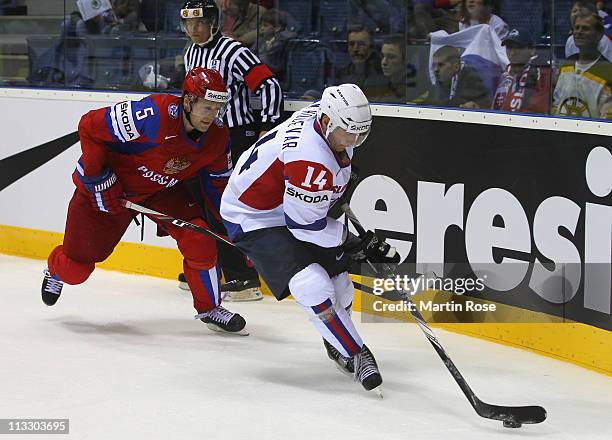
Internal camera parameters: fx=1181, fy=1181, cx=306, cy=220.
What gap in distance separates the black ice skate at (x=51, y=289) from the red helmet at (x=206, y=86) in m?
1.02

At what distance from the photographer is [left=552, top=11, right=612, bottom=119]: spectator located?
3953 mm

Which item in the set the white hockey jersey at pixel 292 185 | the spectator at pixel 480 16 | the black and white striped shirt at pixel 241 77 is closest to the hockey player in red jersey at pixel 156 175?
the white hockey jersey at pixel 292 185

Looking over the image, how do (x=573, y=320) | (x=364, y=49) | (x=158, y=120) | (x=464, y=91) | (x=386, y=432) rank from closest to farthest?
Answer: (x=386, y=432) < (x=573, y=320) < (x=158, y=120) < (x=464, y=91) < (x=364, y=49)

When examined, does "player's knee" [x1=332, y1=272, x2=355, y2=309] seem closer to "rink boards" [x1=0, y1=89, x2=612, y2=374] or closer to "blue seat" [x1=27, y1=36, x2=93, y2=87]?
"rink boards" [x1=0, y1=89, x2=612, y2=374]

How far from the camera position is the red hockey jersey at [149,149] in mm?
4203

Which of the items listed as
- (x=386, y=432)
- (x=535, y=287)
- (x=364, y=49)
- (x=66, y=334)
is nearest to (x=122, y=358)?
(x=66, y=334)

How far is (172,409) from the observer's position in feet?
11.1

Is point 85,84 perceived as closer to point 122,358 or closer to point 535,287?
point 122,358

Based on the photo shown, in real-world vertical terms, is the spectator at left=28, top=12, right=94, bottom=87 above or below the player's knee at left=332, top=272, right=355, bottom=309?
above

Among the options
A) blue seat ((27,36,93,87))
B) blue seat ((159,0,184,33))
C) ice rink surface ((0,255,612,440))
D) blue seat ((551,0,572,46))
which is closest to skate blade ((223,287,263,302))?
ice rink surface ((0,255,612,440))

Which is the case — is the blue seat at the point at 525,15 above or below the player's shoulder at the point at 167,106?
above

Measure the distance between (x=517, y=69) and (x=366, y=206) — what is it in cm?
84

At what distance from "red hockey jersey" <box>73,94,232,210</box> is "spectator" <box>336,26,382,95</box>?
867 millimetres

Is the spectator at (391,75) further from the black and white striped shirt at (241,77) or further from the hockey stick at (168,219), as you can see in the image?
the hockey stick at (168,219)
